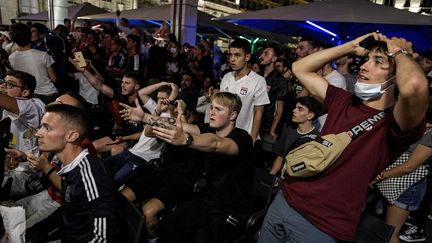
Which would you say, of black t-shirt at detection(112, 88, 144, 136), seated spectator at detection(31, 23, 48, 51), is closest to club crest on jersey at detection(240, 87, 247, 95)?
black t-shirt at detection(112, 88, 144, 136)

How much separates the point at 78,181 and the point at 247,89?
2.55 metres

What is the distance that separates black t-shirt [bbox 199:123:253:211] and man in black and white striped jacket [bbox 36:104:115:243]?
105 centimetres

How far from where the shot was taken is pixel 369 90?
1873 millimetres

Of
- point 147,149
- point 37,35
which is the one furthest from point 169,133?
point 37,35

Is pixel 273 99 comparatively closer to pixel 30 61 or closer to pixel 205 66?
pixel 205 66

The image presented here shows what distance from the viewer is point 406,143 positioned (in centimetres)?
171

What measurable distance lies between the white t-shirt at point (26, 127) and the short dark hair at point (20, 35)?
1.82 metres

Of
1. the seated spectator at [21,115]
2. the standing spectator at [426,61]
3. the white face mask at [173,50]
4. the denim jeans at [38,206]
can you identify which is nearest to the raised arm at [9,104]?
the seated spectator at [21,115]

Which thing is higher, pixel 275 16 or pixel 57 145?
pixel 275 16

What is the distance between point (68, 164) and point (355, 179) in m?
2.02

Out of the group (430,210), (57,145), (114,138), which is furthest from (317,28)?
(57,145)

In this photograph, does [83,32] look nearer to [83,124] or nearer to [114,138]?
[114,138]

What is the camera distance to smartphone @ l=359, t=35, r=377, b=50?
1939 millimetres

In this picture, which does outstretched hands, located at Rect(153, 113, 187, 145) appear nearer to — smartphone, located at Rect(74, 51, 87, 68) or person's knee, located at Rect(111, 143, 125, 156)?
person's knee, located at Rect(111, 143, 125, 156)
